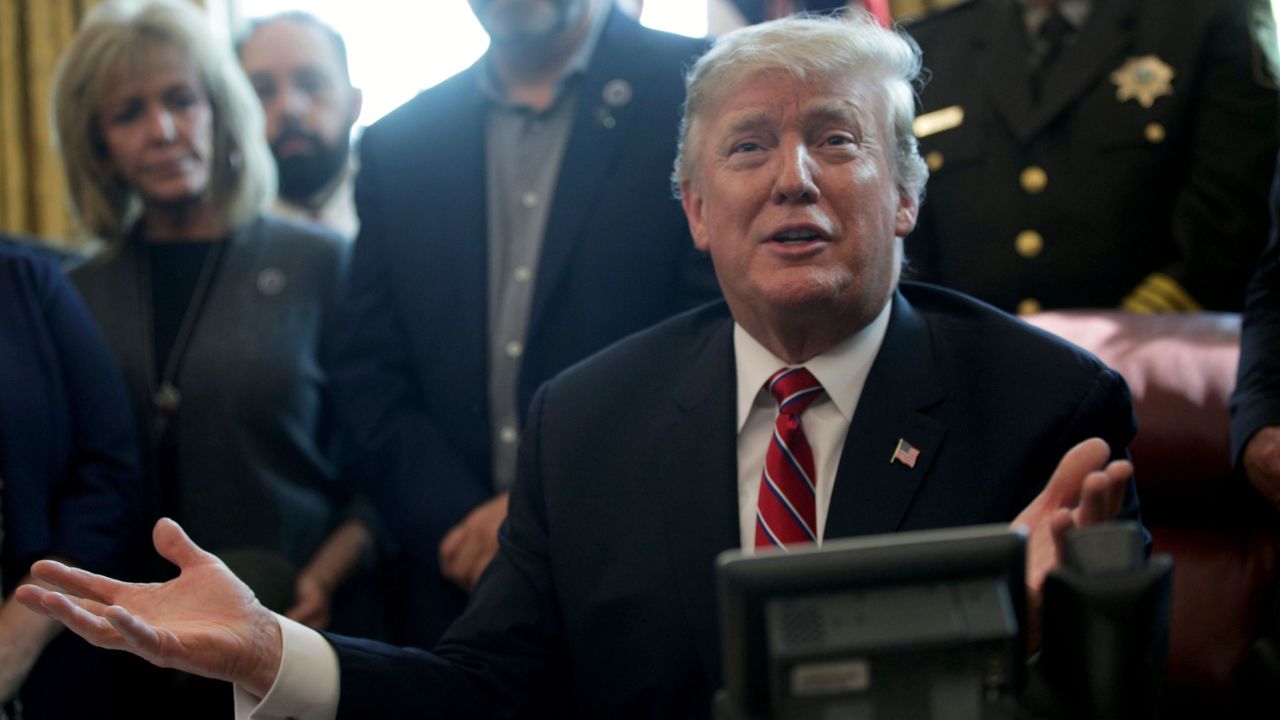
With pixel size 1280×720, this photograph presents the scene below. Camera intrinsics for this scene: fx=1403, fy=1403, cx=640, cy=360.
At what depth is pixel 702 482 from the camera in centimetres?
187

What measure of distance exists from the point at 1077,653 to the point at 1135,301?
4.67 ft

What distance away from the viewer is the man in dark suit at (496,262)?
2613mm

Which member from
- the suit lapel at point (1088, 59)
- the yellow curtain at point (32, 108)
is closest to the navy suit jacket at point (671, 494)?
the suit lapel at point (1088, 59)

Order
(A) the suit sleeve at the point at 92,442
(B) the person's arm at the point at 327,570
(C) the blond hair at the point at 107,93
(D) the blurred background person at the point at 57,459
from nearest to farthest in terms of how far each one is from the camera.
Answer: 1. (D) the blurred background person at the point at 57,459
2. (A) the suit sleeve at the point at 92,442
3. (B) the person's arm at the point at 327,570
4. (C) the blond hair at the point at 107,93

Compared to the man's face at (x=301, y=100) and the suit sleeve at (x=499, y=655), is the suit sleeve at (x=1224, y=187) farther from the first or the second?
the man's face at (x=301, y=100)

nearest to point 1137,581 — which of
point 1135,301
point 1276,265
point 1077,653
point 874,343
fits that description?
point 1077,653

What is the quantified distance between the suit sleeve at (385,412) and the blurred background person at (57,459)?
0.43 m

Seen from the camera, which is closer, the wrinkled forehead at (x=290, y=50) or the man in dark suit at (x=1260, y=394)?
the man in dark suit at (x=1260, y=394)

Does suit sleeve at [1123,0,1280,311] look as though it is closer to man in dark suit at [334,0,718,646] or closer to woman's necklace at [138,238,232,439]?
man in dark suit at [334,0,718,646]

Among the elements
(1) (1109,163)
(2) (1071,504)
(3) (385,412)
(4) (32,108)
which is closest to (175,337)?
(3) (385,412)

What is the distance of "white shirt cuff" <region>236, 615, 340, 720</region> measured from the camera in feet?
5.54

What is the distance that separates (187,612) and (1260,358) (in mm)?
1482

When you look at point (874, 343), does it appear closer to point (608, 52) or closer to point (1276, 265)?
point (1276, 265)

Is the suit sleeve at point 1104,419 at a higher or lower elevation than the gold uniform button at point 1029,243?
lower
